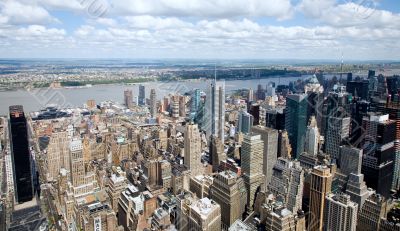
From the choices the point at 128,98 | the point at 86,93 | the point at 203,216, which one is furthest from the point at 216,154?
the point at 86,93

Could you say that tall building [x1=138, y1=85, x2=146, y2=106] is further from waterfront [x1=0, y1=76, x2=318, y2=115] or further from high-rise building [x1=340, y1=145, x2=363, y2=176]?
high-rise building [x1=340, y1=145, x2=363, y2=176]

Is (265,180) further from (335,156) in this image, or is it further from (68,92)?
(68,92)

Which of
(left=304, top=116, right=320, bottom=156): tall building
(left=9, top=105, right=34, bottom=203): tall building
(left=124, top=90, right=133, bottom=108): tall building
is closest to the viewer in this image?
(left=9, top=105, right=34, bottom=203): tall building

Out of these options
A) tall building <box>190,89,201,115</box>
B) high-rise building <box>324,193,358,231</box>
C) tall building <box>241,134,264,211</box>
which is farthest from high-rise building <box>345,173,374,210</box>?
tall building <box>190,89,201,115</box>

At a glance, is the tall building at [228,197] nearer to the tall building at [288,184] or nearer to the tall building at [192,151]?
the tall building at [288,184]

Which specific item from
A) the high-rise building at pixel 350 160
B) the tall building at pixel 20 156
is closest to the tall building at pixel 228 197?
the high-rise building at pixel 350 160

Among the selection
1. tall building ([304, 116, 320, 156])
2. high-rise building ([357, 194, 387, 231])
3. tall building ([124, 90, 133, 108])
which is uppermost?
tall building ([124, 90, 133, 108])

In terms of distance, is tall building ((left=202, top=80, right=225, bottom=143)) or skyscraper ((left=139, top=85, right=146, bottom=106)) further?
skyscraper ((left=139, top=85, right=146, bottom=106))
